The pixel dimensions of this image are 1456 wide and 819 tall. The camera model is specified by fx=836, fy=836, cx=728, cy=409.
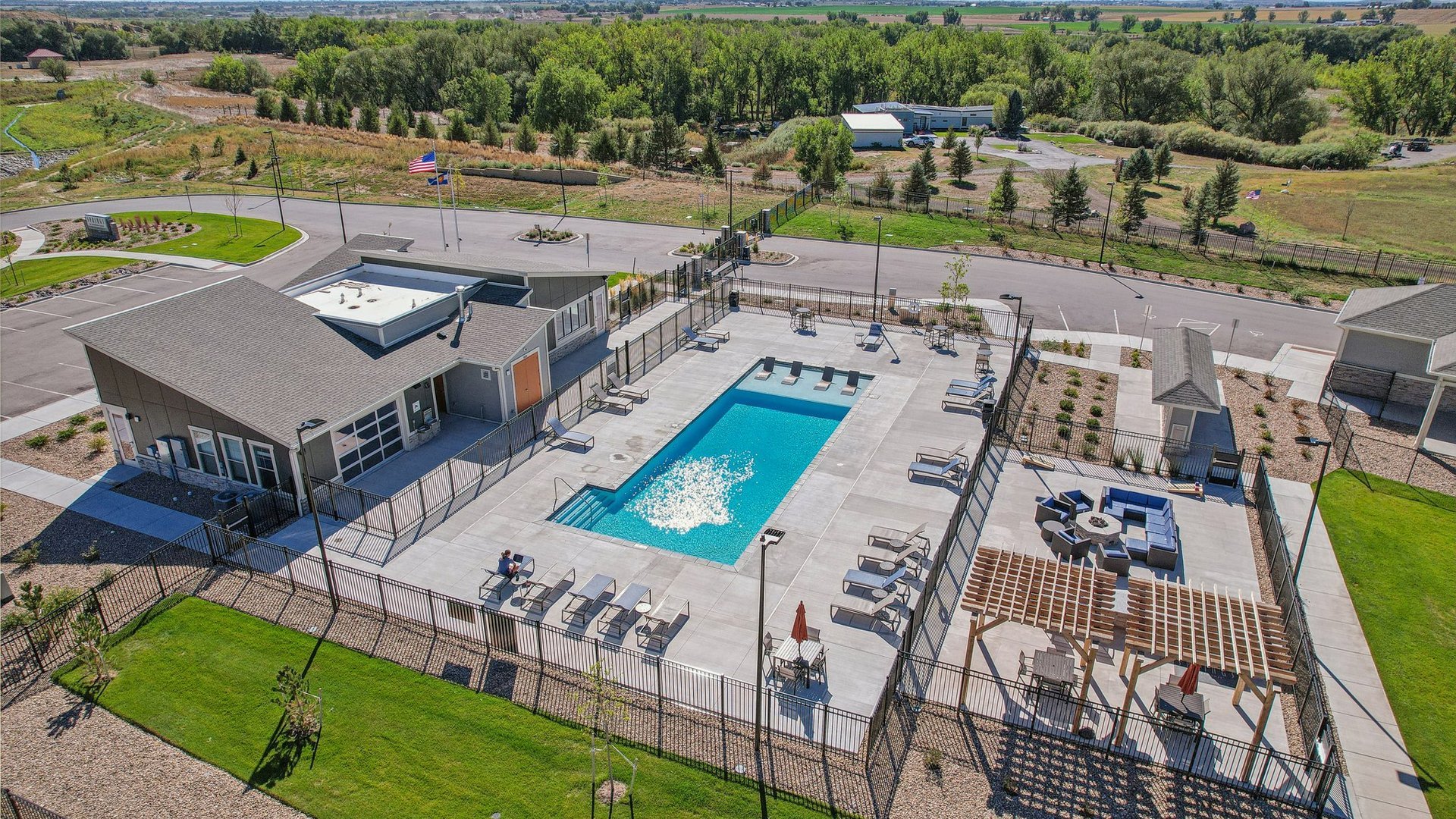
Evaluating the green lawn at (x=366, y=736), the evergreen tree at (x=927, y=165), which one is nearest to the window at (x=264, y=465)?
the green lawn at (x=366, y=736)

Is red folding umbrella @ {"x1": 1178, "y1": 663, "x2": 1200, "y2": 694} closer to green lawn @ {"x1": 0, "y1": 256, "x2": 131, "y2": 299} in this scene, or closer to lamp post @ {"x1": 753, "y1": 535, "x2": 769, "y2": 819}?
lamp post @ {"x1": 753, "y1": 535, "x2": 769, "y2": 819}

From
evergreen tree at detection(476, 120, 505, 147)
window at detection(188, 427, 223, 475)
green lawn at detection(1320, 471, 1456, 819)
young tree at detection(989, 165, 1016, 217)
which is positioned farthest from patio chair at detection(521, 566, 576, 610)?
evergreen tree at detection(476, 120, 505, 147)

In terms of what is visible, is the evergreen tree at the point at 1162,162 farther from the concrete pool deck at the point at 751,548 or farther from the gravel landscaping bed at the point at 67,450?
the gravel landscaping bed at the point at 67,450

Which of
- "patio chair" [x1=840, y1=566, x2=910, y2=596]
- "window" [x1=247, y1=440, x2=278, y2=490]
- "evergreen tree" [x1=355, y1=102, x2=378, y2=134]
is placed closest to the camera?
"patio chair" [x1=840, y1=566, x2=910, y2=596]

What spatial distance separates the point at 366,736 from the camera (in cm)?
1644

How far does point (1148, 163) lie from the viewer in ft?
243

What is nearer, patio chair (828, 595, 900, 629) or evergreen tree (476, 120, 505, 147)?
patio chair (828, 595, 900, 629)

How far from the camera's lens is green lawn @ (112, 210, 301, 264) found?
50750 millimetres

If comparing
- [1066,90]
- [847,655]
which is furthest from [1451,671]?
[1066,90]

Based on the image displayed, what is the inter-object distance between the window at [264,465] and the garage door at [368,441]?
1667 mm

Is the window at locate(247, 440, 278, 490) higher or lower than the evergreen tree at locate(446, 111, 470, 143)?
lower

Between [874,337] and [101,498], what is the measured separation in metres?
28.4

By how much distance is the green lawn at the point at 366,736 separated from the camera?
15078 mm

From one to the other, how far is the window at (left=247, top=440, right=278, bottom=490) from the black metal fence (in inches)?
46.2
